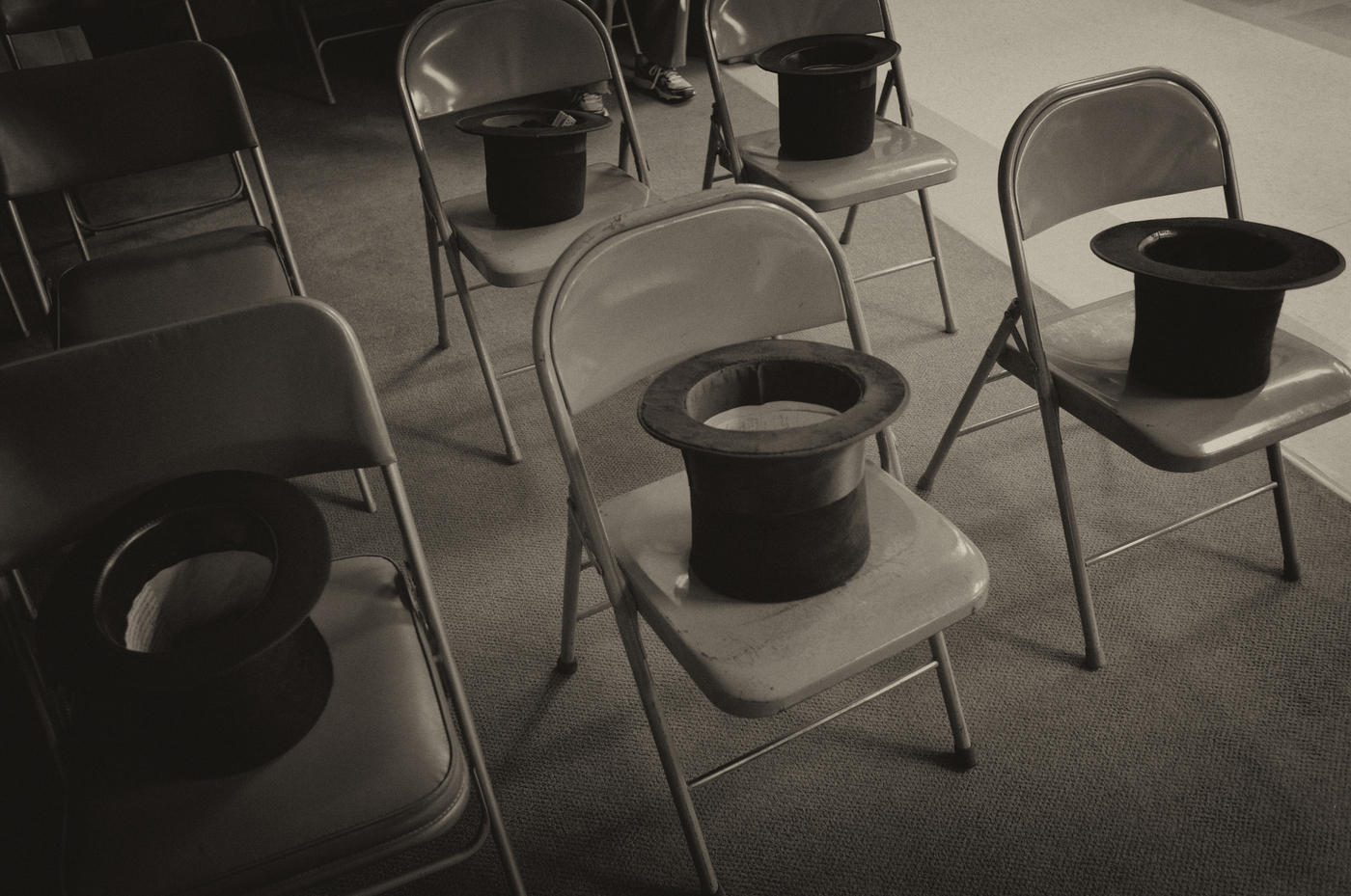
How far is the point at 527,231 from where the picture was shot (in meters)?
2.20

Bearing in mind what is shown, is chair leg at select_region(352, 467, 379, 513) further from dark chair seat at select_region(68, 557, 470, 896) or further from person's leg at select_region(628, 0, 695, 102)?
person's leg at select_region(628, 0, 695, 102)

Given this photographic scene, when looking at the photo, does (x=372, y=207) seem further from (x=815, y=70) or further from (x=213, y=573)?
(x=213, y=573)

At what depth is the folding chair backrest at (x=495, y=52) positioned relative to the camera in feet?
7.31

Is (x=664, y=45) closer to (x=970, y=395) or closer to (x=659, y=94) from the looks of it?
(x=659, y=94)

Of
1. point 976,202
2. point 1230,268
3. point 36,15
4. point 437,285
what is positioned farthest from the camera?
point 36,15

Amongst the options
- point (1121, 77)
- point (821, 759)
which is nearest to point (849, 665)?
point (821, 759)

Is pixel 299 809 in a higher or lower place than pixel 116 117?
lower

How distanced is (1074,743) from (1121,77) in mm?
1142

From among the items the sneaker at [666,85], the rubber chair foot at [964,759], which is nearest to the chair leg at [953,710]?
the rubber chair foot at [964,759]

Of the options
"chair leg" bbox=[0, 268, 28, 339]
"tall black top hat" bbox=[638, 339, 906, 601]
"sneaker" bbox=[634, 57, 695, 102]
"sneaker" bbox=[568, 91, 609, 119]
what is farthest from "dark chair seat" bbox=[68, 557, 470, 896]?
"sneaker" bbox=[634, 57, 695, 102]

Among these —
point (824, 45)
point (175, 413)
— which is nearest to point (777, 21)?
point (824, 45)

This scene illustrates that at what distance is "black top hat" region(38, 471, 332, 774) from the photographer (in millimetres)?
978

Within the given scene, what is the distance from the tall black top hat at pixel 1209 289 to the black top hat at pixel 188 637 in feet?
3.94

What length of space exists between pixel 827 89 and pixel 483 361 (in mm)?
990
